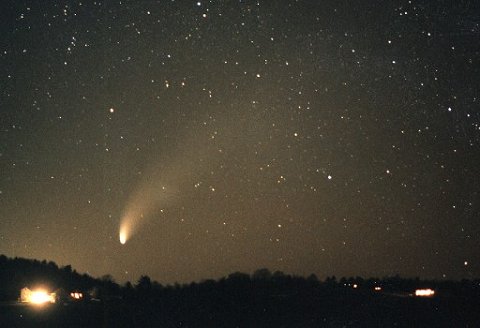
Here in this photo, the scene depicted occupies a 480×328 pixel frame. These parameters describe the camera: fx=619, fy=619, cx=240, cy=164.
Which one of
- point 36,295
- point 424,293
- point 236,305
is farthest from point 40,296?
point 424,293

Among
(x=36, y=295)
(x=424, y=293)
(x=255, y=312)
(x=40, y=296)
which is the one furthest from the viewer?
(x=424, y=293)

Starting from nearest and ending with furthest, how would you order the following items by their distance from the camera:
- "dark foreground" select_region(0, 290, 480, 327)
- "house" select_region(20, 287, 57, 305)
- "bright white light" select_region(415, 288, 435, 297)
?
1. "dark foreground" select_region(0, 290, 480, 327)
2. "house" select_region(20, 287, 57, 305)
3. "bright white light" select_region(415, 288, 435, 297)

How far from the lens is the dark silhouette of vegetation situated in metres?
30.3

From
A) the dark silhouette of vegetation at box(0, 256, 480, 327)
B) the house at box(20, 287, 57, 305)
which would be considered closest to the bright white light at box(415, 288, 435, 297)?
the dark silhouette of vegetation at box(0, 256, 480, 327)

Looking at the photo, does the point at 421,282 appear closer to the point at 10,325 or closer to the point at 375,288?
the point at 375,288

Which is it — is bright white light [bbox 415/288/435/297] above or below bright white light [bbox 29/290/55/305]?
below

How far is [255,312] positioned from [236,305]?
4.07 meters

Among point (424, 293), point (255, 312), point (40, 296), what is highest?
point (40, 296)

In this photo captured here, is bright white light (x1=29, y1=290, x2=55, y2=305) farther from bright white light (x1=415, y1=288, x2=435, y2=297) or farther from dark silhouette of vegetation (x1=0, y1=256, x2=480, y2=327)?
bright white light (x1=415, y1=288, x2=435, y2=297)

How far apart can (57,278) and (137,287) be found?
10241 millimetres

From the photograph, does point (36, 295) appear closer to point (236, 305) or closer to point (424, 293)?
point (236, 305)

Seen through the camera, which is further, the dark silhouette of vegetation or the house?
the house

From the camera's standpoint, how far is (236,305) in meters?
47.8

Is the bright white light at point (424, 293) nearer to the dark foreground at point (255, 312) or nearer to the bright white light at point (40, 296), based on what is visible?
the dark foreground at point (255, 312)
